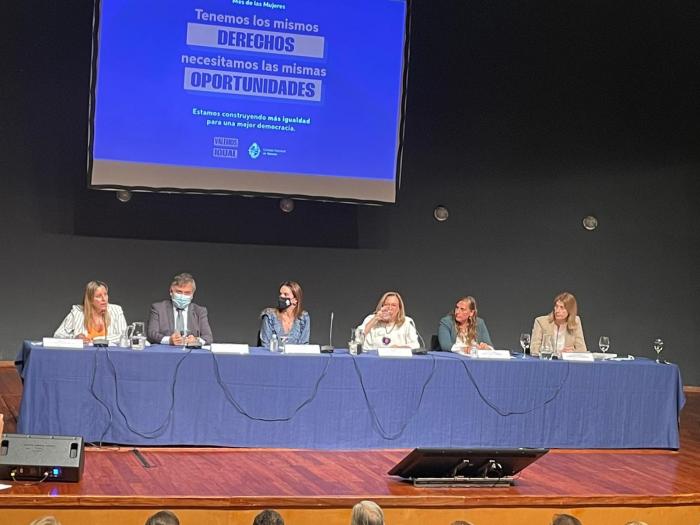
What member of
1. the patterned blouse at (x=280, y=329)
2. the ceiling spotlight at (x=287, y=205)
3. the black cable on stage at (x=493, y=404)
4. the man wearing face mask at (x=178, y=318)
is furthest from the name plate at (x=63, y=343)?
the ceiling spotlight at (x=287, y=205)

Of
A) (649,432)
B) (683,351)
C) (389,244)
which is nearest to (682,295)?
(683,351)

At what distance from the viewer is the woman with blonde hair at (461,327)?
6.62m

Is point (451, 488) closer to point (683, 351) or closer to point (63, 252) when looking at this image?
point (63, 252)

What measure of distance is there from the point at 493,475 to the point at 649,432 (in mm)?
1737

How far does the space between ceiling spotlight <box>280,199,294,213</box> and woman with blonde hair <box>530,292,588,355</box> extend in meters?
2.47

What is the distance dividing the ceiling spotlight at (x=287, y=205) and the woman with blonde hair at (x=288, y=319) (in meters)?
1.96

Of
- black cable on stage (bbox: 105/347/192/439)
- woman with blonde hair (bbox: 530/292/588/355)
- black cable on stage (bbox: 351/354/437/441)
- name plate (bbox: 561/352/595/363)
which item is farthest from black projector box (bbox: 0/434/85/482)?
woman with blonde hair (bbox: 530/292/588/355)

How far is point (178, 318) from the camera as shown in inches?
243

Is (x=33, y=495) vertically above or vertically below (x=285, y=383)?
below

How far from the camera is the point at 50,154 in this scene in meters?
7.89

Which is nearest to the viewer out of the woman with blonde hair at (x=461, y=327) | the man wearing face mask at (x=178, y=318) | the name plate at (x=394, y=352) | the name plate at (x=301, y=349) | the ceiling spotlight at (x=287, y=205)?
the name plate at (x=301, y=349)

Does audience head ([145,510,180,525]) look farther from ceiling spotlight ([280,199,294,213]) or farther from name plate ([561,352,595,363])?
ceiling spotlight ([280,199,294,213])

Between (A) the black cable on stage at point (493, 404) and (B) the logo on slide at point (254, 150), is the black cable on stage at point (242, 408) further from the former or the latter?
(B) the logo on slide at point (254, 150)

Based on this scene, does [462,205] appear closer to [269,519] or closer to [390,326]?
[390,326]
